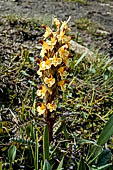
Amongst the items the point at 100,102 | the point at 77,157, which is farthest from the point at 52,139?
the point at 100,102

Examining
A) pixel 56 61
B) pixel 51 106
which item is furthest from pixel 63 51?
pixel 51 106

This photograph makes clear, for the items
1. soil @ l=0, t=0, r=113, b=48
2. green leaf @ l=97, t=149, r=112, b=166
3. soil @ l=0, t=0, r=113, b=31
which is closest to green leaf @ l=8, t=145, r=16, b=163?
green leaf @ l=97, t=149, r=112, b=166

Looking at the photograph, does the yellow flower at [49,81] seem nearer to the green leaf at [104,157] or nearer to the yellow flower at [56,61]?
the yellow flower at [56,61]

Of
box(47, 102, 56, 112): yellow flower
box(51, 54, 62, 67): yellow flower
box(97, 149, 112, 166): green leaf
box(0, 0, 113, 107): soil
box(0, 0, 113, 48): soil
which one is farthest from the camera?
box(0, 0, 113, 48): soil

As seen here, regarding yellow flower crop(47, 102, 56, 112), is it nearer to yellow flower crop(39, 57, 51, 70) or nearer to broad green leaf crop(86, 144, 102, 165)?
yellow flower crop(39, 57, 51, 70)

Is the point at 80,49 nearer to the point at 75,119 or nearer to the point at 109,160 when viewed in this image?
the point at 75,119

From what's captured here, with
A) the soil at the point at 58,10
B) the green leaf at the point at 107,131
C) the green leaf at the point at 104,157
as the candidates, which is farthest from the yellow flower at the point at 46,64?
the soil at the point at 58,10

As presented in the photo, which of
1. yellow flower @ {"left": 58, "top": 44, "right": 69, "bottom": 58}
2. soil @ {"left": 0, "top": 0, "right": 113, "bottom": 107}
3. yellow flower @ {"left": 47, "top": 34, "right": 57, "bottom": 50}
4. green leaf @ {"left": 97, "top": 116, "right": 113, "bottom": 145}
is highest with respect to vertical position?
soil @ {"left": 0, "top": 0, "right": 113, "bottom": 107}

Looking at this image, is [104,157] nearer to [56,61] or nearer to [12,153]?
[12,153]
